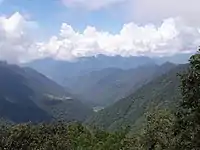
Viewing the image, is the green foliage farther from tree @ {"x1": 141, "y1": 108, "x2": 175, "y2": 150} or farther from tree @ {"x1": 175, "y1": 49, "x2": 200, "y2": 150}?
tree @ {"x1": 175, "y1": 49, "x2": 200, "y2": 150}

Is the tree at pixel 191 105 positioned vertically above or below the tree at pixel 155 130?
above

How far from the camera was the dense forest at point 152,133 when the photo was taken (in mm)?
33031

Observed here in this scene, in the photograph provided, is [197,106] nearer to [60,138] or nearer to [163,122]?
[163,122]

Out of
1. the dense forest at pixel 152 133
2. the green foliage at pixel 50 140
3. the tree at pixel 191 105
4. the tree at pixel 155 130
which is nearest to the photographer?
the tree at pixel 191 105

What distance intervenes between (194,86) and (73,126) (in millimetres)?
115453

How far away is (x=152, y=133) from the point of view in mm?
58000

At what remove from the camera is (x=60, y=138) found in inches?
4461

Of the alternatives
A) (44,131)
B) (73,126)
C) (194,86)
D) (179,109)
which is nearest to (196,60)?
(194,86)

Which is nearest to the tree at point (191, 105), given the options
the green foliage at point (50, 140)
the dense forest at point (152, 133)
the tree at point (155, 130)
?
the dense forest at point (152, 133)

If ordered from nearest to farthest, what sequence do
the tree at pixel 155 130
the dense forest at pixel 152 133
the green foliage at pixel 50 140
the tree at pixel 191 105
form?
the tree at pixel 191 105 < the dense forest at pixel 152 133 < the tree at pixel 155 130 < the green foliage at pixel 50 140

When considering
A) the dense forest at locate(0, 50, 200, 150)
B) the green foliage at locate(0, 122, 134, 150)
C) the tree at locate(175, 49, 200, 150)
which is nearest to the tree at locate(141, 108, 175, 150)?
the dense forest at locate(0, 50, 200, 150)

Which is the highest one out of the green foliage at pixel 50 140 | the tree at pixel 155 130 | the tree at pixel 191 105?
the tree at pixel 191 105

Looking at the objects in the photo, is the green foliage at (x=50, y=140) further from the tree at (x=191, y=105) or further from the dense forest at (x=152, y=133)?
the tree at (x=191, y=105)

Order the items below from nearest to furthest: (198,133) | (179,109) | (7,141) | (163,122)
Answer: (198,133), (179,109), (163,122), (7,141)
